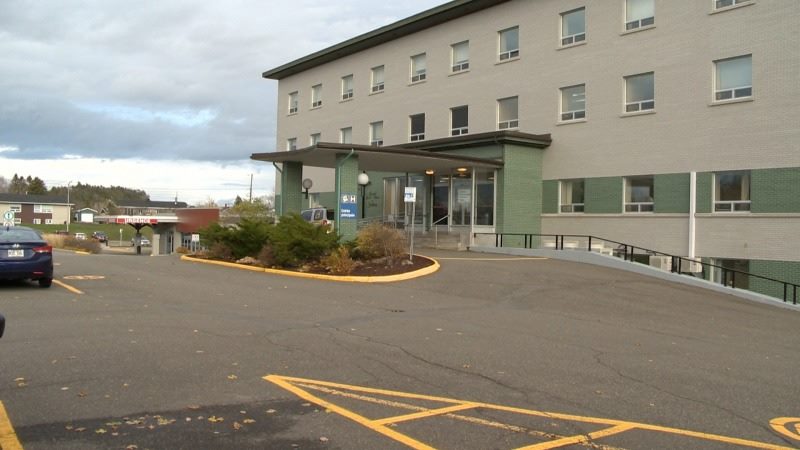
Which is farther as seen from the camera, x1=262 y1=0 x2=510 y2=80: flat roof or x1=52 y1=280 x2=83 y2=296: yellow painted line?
x1=262 y1=0 x2=510 y2=80: flat roof

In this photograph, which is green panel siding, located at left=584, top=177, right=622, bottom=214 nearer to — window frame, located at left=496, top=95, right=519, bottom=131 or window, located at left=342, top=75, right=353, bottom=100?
window frame, located at left=496, top=95, right=519, bottom=131

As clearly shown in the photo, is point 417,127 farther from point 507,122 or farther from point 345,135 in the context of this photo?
point 345,135

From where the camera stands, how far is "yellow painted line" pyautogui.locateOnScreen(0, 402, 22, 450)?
179 inches

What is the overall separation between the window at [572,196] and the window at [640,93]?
373 centimetres

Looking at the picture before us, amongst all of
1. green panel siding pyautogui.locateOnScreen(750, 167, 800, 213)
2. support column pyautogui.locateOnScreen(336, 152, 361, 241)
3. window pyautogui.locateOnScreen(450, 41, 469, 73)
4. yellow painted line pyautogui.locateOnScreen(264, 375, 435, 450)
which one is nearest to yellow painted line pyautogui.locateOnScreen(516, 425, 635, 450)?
yellow painted line pyautogui.locateOnScreen(264, 375, 435, 450)

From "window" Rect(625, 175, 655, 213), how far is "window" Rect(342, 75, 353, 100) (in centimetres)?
1975

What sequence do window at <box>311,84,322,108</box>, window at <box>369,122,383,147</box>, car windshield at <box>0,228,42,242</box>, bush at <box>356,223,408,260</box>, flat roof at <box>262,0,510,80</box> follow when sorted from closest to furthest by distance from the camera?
car windshield at <box>0,228,42,242</box> → bush at <box>356,223,408,260</box> → flat roof at <box>262,0,510,80</box> → window at <box>369,122,383,147</box> → window at <box>311,84,322,108</box>

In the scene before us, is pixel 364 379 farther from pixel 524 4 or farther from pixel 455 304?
pixel 524 4

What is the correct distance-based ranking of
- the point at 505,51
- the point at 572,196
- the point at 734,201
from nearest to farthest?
the point at 734,201 → the point at 572,196 → the point at 505,51

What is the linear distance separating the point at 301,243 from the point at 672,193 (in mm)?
14054

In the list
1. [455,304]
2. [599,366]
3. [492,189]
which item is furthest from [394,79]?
[599,366]

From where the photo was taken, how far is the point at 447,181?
99.7 ft

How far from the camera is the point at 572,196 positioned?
27.9 m

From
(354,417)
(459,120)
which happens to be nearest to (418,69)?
(459,120)
